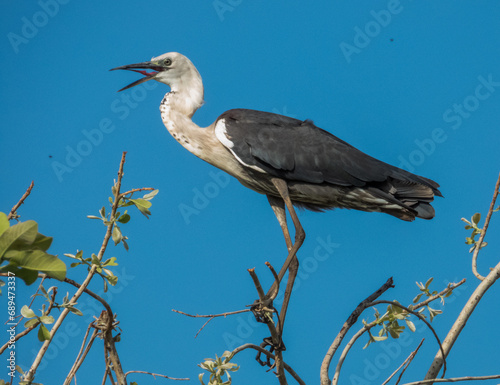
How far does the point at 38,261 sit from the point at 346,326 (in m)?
2.34

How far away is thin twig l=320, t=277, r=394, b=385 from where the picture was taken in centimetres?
344

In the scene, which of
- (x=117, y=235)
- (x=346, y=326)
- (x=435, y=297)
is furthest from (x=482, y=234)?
(x=117, y=235)

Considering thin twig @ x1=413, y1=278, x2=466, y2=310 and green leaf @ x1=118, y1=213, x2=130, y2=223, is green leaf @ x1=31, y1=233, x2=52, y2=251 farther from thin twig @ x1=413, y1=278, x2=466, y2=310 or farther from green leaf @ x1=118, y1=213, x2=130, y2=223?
thin twig @ x1=413, y1=278, x2=466, y2=310

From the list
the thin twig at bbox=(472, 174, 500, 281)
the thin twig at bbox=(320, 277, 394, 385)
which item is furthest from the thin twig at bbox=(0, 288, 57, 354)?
the thin twig at bbox=(472, 174, 500, 281)

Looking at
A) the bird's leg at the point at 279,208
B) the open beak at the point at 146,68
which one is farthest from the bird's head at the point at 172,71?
the bird's leg at the point at 279,208

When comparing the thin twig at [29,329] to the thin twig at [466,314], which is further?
the thin twig at [466,314]

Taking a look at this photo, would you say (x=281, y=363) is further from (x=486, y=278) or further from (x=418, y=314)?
(x=486, y=278)

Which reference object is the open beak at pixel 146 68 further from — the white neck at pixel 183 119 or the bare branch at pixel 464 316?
the bare branch at pixel 464 316

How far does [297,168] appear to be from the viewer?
506 cm

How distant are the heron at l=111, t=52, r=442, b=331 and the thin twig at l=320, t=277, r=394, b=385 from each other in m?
1.10

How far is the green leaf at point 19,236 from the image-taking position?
1.63 metres

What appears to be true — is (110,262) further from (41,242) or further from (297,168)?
(297,168)

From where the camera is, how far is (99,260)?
265 cm

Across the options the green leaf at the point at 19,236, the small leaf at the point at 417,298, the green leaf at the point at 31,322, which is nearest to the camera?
the green leaf at the point at 19,236
